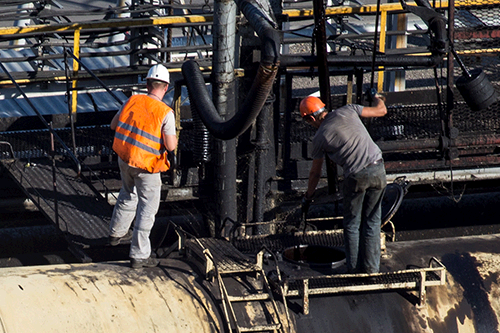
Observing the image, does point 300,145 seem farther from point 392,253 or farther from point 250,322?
point 250,322

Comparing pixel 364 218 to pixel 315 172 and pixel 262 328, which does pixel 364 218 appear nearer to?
pixel 315 172

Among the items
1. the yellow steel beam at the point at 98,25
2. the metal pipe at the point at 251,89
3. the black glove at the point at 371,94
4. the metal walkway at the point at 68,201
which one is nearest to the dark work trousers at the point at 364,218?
the black glove at the point at 371,94

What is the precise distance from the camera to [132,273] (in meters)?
5.37

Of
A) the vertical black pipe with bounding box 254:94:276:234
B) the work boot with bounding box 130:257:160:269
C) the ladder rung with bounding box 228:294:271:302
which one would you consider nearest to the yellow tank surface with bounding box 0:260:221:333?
the work boot with bounding box 130:257:160:269

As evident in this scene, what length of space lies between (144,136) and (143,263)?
1.14 metres

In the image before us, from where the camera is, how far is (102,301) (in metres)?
4.89

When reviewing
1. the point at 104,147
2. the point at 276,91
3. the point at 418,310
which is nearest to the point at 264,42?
the point at 276,91

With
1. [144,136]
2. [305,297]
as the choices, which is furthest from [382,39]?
[305,297]

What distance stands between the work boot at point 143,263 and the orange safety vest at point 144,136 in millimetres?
802

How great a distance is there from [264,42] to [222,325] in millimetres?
2602

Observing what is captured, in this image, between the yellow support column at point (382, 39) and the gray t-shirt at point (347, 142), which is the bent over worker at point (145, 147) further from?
the yellow support column at point (382, 39)

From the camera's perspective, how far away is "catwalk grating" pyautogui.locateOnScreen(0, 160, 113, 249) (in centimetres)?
687

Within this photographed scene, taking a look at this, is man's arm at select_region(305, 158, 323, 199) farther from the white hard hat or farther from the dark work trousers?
the white hard hat

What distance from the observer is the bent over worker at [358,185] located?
5559 mm
